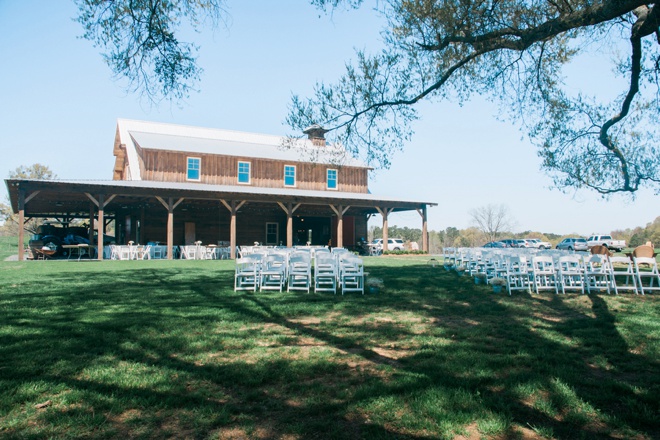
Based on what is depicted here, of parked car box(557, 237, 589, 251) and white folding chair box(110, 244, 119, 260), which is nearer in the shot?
white folding chair box(110, 244, 119, 260)

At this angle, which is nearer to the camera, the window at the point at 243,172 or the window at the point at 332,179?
the window at the point at 243,172

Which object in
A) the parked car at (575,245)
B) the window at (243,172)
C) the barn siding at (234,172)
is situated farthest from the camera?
the parked car at (575,245)

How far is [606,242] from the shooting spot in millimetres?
38812

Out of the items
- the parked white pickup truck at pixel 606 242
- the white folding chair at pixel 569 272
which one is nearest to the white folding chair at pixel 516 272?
the white folding chair at pixel 569 272

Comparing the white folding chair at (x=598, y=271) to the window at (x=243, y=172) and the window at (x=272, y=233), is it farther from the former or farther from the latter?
the window at (x=272, y=233)

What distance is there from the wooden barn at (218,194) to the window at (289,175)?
66 mm

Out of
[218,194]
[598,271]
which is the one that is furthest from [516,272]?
[218,194]

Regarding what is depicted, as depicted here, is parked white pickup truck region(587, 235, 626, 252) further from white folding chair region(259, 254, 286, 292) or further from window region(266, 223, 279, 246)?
white folding chair region(259, 254, 286, 292)

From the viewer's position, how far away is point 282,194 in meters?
24.8

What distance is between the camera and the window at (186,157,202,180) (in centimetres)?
2684

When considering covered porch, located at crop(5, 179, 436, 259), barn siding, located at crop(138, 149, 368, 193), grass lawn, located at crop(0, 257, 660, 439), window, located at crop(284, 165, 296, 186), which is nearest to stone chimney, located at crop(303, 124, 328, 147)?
grass lawn, located at crop(0, 257, 660, 439)

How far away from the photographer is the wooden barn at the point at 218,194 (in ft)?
78.7

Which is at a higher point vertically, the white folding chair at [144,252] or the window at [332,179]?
the window at [332,179]

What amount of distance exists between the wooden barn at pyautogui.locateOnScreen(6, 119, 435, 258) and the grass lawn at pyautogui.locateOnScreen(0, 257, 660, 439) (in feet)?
53.0
